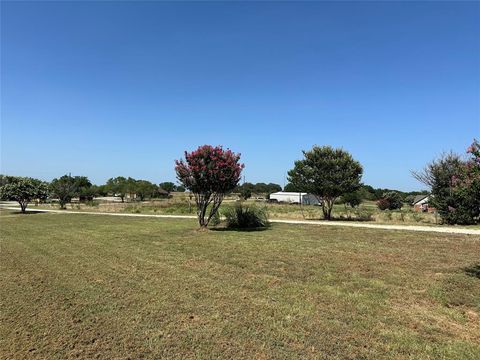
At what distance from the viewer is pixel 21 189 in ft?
95.1

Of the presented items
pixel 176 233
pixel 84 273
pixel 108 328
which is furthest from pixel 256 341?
pixel 176 233

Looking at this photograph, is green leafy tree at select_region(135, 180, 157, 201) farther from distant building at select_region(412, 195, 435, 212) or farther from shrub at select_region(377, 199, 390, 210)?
distant building at select_region(412, 195, 435, 212)

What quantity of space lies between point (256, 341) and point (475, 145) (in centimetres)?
499

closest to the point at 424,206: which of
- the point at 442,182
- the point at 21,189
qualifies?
the point at 442,182

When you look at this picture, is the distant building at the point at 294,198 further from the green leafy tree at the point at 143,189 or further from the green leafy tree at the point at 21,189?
the green leafy tree at the point at 21,189

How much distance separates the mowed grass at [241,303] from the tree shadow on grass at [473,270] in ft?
0.20

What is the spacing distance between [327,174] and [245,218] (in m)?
7.49

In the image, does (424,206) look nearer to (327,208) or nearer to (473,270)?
(327,208)

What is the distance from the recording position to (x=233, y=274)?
648cm

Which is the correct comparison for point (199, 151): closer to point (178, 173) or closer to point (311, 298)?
point (178, 173)

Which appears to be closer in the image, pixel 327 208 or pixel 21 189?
pixel 327 208

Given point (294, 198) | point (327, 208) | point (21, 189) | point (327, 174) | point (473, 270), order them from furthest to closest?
point (294, 198)
point (21, 189)
point (327, 208)
point (327, 174)
point (473, 270)

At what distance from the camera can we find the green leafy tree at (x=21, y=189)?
28734 mm

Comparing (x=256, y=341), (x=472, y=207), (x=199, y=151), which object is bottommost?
(x=256, y=341)
